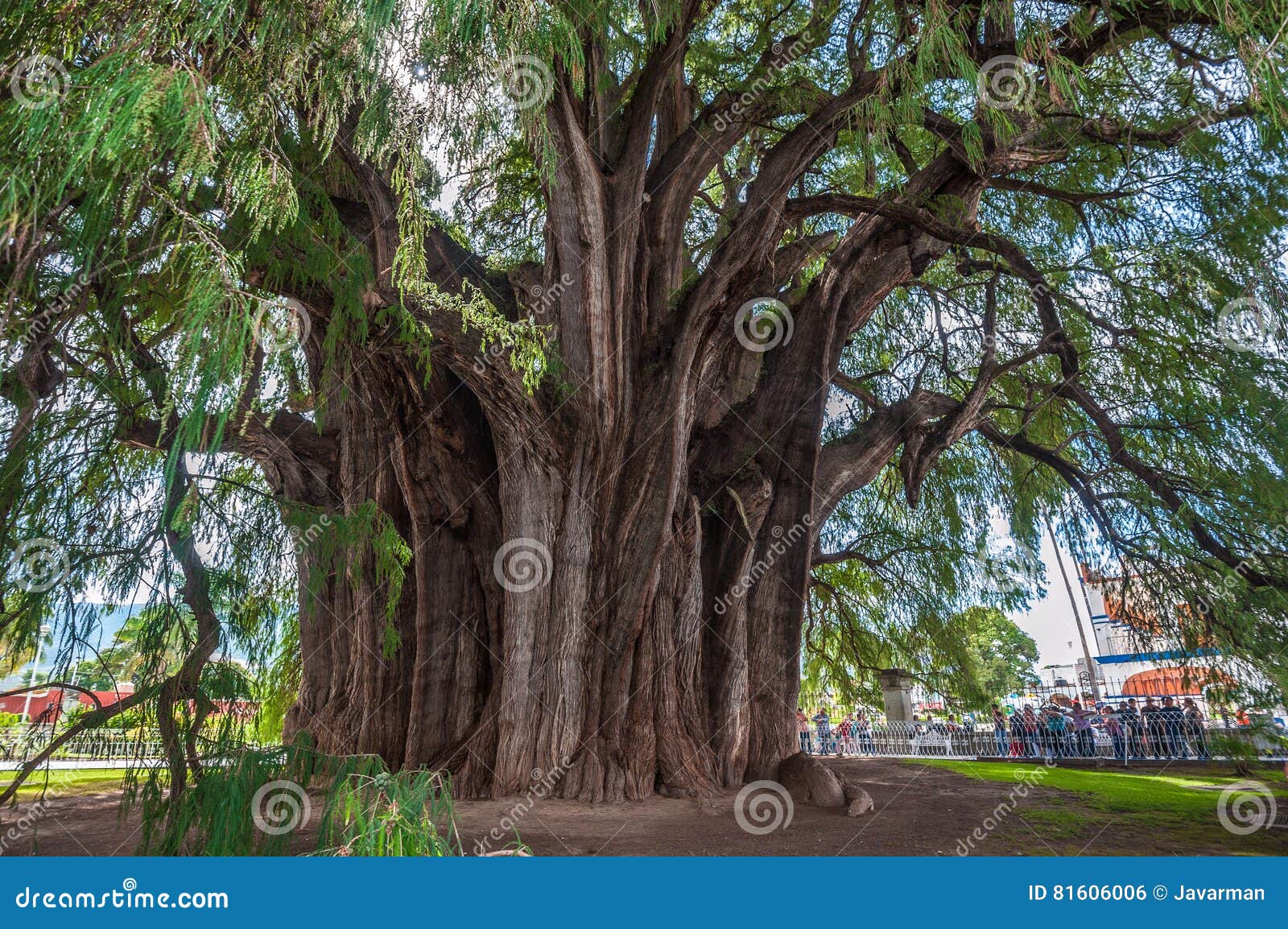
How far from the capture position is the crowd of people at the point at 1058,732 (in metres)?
8.98

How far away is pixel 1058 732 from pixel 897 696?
6.92ft

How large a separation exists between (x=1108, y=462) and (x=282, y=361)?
5654 mm

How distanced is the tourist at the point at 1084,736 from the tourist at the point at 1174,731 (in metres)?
0.79

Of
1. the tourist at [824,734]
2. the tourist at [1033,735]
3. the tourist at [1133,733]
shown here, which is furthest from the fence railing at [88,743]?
the tourist at [824,734]

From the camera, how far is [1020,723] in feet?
34.4

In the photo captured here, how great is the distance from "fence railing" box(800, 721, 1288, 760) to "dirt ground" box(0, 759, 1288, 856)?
4099 mm

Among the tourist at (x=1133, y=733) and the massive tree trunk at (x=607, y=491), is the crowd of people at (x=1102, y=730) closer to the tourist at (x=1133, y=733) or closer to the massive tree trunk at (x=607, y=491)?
the tourist at (x=1133, y=733)

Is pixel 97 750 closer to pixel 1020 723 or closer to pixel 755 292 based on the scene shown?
pixel 755 292

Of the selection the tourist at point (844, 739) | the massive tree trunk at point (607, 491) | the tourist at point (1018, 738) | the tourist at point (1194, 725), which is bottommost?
the tourist at point (844, 739)

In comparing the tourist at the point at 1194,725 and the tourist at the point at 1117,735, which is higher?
the tourist at the point at 1194,725

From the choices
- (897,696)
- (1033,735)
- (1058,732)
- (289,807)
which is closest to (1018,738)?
(1033,735)

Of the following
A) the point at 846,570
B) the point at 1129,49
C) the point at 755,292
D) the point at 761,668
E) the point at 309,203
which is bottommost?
the point at 761,668

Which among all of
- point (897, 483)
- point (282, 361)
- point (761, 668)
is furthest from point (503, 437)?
point (897, 483)

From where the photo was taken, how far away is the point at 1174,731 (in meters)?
9.13
